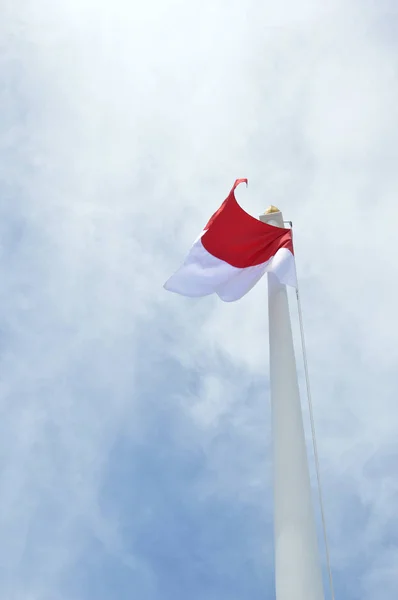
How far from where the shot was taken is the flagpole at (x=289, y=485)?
42.2 ft

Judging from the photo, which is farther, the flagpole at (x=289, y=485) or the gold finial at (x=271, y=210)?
the gold finial at (x=271, y=210)

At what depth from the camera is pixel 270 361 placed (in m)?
16.0

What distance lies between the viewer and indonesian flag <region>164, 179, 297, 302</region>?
19562 millimetres

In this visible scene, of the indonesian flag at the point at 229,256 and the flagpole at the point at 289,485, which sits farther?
the indonesian flag at the point at 229,256

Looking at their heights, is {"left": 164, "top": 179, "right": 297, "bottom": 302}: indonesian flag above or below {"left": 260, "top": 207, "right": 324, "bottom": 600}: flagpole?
above

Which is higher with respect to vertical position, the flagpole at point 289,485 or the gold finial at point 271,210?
the gold finial at point 271,210

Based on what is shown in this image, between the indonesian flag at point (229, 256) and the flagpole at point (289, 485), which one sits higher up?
the indonesian flag at point (229, 256)

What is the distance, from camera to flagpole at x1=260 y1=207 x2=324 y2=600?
1287cm

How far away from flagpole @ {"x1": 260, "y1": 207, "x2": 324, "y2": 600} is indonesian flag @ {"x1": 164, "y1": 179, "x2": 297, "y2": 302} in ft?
9.71

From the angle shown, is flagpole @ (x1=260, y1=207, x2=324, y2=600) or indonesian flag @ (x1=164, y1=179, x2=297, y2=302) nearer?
flagpole @ (x1=260, y1=207, x2=324, y2=600)

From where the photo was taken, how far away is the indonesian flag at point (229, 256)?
1956 centimetres

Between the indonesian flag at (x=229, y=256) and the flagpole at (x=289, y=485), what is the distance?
2.96 m

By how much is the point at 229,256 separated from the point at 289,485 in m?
7.81

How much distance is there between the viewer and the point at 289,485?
13906mm
